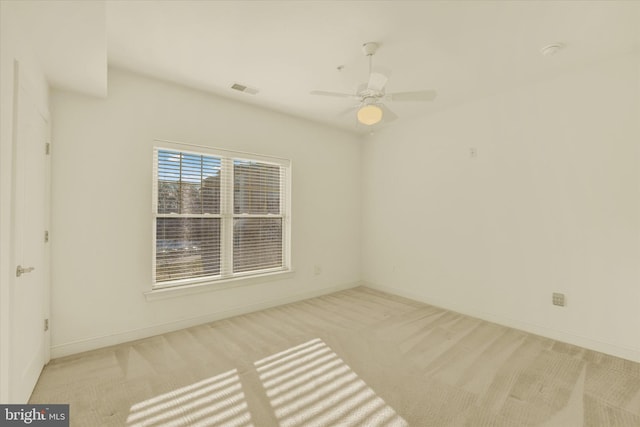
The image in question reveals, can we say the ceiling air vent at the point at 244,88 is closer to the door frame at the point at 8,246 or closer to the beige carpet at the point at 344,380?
the door frame at the point at 8,246

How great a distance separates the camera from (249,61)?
112 inches

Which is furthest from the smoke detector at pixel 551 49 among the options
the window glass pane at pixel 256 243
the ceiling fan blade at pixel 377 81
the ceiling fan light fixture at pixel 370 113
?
the window glass pane at pixel 256 243

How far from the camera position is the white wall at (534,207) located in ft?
9.04

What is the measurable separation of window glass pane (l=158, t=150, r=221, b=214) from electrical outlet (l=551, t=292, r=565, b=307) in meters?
4.00

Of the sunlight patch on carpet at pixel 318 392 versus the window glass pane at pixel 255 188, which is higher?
the window glass pane at pixel 255 188

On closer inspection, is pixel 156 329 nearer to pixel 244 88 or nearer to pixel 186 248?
pixel 186 248

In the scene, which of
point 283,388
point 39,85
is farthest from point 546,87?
point 39,85

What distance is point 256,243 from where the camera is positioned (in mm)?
4113

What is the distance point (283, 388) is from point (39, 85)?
3020 millimetres

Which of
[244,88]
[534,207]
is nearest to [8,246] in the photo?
[244,88]

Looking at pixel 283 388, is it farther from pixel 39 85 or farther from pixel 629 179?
pixel 629 179

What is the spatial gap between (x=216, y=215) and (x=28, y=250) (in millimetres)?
1787

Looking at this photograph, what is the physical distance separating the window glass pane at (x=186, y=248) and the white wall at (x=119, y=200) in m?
0.17

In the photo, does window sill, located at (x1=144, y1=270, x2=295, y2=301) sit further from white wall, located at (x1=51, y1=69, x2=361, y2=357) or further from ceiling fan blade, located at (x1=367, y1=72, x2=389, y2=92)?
ceiling fan blade, located at (x1=367, y1=72, x2=389, y2=92)
